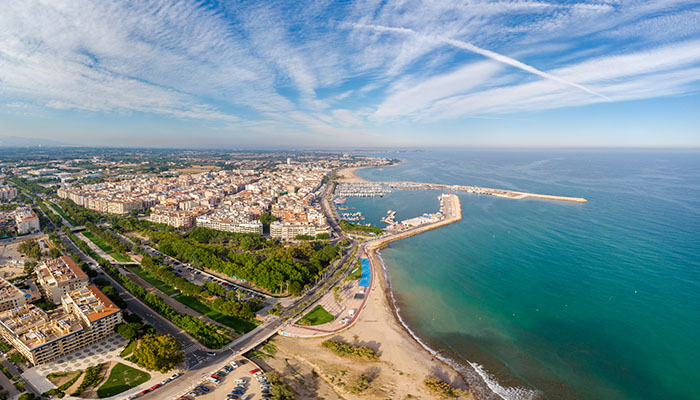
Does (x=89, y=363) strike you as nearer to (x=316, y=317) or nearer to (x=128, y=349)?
(x=128, y=349)

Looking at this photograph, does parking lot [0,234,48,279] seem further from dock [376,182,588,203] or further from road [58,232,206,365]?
dock [376,182,588,203]

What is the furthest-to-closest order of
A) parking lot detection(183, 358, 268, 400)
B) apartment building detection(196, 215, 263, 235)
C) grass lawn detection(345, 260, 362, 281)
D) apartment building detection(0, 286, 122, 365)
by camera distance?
apartment building detection(196, 215, 263, 235) → grass lawn detection(345, 260, 362, 281) → apartment building detection(0, 286, 122, 365) → parking lot detection(183, 358, 268, 400)

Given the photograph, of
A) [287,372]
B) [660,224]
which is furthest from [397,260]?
[660,224]

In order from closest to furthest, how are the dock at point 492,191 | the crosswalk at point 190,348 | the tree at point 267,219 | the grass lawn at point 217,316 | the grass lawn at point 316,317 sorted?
the crosswalk at point 190,348, the grass lawn at point 217,316, the grass lawn at point 316,317, the tree at point 267,219, the dock at point 492,191

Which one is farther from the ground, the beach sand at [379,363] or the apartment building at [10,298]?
the apartment building at [10,298]

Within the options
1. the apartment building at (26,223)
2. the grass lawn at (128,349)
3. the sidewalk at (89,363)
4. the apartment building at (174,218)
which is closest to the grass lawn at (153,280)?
the sidewalk at (89,363)

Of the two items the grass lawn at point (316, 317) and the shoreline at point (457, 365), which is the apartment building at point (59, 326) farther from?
the shoreline at point (457, 365)

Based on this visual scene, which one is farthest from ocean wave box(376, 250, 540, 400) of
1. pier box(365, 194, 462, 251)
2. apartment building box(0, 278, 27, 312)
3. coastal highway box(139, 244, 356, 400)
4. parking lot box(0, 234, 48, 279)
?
parking lot box(0, 234, 48, 279)

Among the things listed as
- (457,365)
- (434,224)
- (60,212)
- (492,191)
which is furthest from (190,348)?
(492,191)
